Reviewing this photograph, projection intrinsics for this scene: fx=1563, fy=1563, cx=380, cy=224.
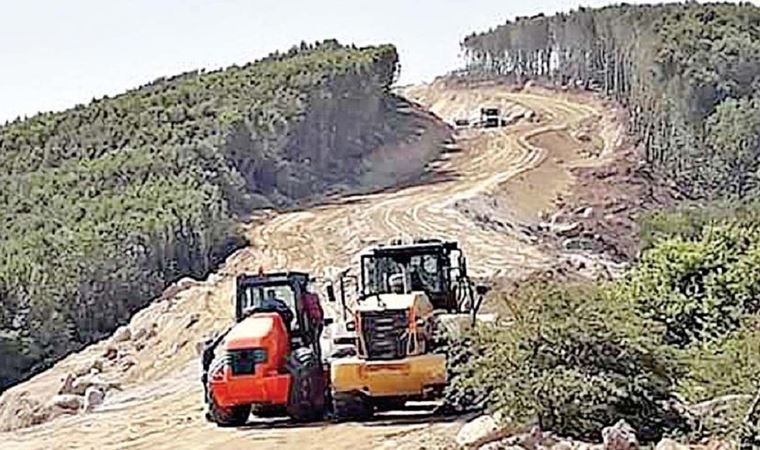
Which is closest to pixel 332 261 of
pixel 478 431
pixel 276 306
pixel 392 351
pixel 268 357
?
pixel 276 306

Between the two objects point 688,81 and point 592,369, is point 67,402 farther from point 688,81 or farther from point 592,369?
point 688,81

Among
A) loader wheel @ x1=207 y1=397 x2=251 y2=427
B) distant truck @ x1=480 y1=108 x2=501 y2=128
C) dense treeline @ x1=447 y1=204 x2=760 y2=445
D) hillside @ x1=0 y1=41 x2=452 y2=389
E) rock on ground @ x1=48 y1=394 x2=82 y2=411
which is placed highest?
distant truck @ x1=480 y1=108 x2=501 y2=128

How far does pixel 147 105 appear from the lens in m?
86.8

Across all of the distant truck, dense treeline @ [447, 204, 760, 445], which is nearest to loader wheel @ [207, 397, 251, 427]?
dense treeline @ [447, 204, 760, 445]

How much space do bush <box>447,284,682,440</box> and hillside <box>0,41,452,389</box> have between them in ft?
98.0

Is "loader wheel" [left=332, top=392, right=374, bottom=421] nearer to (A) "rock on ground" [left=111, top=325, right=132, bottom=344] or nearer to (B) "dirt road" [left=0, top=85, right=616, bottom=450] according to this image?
(B) "dirt road" [left=0, top=85, right=616, bottom=450]

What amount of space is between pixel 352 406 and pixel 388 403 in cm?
67

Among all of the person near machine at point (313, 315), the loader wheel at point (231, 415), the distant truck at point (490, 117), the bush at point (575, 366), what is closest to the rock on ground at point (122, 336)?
the person near machine at point (313, 315)

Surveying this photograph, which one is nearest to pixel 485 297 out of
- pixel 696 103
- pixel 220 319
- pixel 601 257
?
pixel 220 319

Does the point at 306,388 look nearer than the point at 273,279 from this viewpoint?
Yes

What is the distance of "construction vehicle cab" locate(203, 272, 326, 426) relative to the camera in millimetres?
24578

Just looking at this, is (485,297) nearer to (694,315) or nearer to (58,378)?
(694,315)

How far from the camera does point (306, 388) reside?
995 inches

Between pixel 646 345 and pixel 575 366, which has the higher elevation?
pixel 646 345
